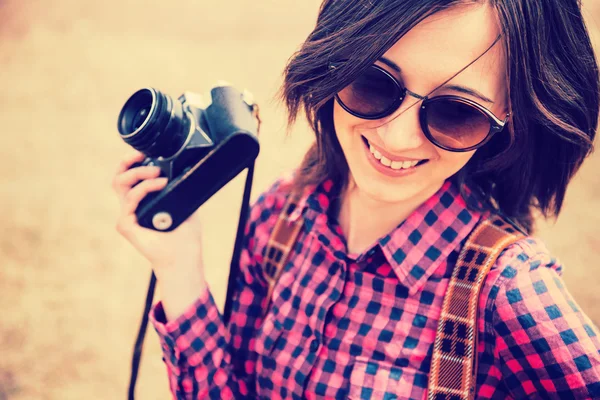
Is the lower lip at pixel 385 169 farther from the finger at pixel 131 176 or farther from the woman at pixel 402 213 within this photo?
the finger at pixel 131 176

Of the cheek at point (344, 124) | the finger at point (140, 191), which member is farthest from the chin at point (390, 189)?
the finger at point (140, 191)

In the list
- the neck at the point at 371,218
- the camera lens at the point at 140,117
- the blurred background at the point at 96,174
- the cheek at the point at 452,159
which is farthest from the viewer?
the blurred background at the point at 96,174

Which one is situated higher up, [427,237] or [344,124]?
[344,124]

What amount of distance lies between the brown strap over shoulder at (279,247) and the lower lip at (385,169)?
32 cm

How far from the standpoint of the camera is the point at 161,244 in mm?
1267

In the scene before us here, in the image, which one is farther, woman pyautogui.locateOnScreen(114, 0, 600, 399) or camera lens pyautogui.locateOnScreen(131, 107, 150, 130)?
camera lens pyautogui.locateOnScreen(131, 107, 150, 130)

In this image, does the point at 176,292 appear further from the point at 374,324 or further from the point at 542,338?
the point at 542,338

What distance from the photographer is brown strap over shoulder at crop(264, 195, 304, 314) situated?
1.39 m

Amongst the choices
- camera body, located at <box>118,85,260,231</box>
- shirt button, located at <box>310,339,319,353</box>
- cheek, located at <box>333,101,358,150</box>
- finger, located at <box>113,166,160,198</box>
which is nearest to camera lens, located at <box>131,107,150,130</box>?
camera body, located at <box>118,85,260,231</box>

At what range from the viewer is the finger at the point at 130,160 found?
4.22ft

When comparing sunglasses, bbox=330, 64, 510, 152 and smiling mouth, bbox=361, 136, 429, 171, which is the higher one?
sunglasses, bbox=330, 64, 510, 152

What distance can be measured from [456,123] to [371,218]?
41 cm

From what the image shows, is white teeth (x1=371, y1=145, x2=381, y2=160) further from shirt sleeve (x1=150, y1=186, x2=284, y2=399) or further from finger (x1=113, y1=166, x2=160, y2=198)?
finger (x1=113, y1=166, x2=160, y2=198)

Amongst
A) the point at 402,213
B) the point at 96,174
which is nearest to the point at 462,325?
the point at 402,213
